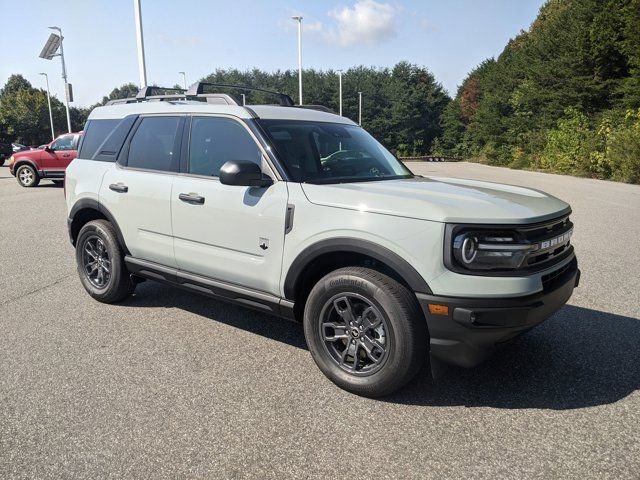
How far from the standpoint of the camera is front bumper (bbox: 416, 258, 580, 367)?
8.91ft

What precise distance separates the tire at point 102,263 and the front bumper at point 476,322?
3074 millimetres

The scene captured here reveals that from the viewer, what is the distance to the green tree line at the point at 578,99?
25.2 meters

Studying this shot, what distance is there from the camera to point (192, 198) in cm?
386

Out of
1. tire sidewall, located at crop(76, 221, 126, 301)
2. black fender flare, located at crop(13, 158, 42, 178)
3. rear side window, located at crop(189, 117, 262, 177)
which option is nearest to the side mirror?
rear side window, located at crop(189, 117, 262, 177)

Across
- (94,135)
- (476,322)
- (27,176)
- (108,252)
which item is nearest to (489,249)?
(476,322)

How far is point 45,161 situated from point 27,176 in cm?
101

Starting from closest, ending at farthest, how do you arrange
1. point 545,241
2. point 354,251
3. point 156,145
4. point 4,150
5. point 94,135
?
point 545,241 < point 354,251 < point 156,145 < point 94,135 < point 4,150

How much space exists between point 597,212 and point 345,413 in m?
11.2

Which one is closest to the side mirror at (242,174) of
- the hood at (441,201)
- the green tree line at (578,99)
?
the hood at (441,201)

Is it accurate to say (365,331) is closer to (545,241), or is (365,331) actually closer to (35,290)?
(545,241)

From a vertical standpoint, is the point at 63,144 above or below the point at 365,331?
above

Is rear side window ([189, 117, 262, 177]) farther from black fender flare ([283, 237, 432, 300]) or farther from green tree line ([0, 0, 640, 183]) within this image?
green tree line ([0, 0, 640, 183])

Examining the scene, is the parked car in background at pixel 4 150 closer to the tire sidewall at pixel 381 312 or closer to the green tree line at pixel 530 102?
the green tree line at pixel 530 102

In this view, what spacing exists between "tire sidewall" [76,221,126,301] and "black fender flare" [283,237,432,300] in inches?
81.9
